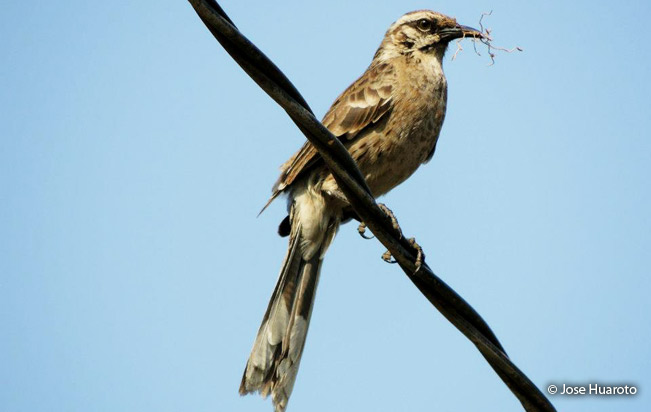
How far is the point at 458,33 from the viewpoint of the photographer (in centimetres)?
673

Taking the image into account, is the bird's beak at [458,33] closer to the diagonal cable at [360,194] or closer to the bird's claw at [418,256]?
the bird's claw at [418,256]

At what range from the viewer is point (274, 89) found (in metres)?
3.30

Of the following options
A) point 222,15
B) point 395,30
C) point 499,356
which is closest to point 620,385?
point 499,356

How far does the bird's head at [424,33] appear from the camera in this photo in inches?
265

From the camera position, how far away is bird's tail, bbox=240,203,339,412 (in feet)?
18.1

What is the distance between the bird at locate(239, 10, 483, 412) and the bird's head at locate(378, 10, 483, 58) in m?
0.31

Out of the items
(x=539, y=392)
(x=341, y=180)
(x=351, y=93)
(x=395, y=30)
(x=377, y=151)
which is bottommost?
(x=539, y=392)

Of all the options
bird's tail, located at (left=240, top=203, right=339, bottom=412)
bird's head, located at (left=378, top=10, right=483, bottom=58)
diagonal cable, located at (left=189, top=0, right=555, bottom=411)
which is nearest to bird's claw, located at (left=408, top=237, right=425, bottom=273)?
diagonal cable, located at (left=189, top=0, right=555, bottom=411)

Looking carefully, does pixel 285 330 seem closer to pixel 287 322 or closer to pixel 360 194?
pixel 287 322

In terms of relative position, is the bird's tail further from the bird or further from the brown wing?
the brown wing

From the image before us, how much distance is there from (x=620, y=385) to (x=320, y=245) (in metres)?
2.42

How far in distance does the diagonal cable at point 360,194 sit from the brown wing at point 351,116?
1885 mm

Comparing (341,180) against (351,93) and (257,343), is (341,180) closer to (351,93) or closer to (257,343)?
(257,343)

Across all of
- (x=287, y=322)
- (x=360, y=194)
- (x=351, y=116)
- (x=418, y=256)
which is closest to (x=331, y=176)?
(x=351, y=116)
